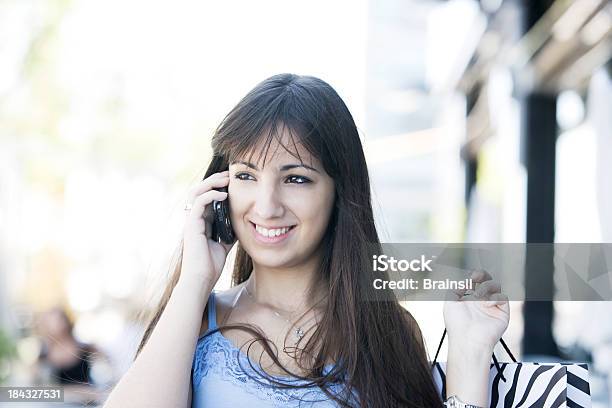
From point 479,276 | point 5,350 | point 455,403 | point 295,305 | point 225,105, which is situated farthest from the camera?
point 5,350

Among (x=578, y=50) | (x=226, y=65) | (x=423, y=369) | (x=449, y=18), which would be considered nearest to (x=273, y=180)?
(x=423, y=369)

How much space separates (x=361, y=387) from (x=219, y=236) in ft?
1.37

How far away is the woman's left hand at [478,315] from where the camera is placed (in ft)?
4.70

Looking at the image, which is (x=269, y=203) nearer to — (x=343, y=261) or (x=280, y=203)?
(x=280, y=203)

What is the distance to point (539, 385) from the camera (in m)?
1.45

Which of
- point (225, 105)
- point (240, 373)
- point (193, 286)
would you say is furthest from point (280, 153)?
point (225, 105)

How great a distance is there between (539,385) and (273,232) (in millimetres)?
577

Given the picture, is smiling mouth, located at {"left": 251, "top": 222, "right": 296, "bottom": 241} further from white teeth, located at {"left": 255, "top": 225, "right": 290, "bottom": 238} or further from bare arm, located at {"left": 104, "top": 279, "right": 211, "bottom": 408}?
bare arm, located at {"left": 104, "top": 279, "right": 211, "bottom": 408}

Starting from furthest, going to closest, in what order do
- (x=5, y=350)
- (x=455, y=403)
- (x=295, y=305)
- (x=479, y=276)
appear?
1. (x=5, y=350)
2. (x=295, y=305)
3. (x=479, y=276)
4. (x=455, y=403)

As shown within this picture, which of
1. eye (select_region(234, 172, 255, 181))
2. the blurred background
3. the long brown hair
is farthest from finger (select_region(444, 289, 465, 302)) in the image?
eye (select_region(234, 172, 255, 181))

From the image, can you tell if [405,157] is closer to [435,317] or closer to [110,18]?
[110,18]

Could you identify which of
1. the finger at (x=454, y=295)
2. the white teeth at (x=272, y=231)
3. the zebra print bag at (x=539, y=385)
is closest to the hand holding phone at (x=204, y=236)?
the white teeth at (x=272, y=231)

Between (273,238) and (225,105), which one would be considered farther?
(225,105)

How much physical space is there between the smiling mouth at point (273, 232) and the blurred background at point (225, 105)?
0.94 ft
